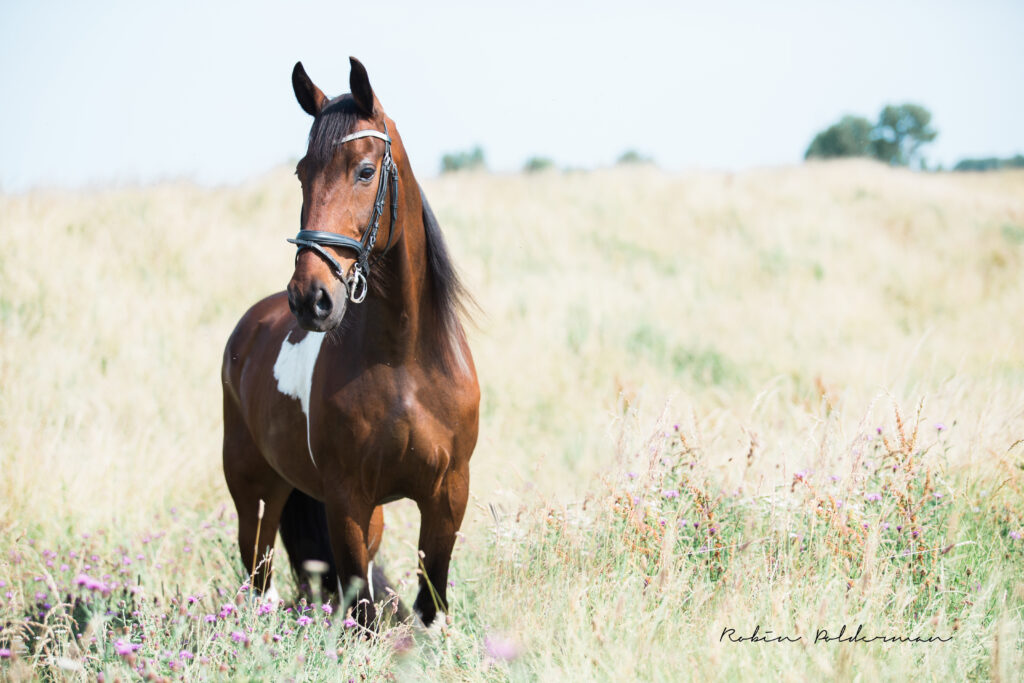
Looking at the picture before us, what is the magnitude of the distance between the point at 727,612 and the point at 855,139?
170 feet

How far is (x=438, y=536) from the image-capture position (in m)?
3.08

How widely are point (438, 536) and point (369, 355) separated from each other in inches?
33.1

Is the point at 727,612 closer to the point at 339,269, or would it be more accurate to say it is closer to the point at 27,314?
the point at 339,269

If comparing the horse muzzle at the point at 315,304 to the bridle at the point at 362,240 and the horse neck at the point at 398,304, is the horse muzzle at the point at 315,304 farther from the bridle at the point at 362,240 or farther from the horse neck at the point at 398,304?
the horse neck at the point at 398,304

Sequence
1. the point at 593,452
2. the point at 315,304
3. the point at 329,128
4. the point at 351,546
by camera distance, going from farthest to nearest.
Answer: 1. the point at 593,452
2. the point at 351,546
3. the point at 329,128
4. the point at 315,304

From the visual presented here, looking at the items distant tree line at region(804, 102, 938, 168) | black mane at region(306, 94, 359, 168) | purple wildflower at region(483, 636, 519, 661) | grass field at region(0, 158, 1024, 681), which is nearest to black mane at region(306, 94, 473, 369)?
black mane at region(306, 94, 359, 168)

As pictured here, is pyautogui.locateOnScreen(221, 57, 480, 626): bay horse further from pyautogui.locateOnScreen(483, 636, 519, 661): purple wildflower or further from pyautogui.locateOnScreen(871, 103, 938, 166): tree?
pyautogui.locateOnScreen(871, 103, 938, 166): tree

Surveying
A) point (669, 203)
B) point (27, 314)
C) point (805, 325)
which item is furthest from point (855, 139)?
point (27, 314)

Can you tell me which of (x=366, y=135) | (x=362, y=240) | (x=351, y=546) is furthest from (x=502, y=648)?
(x=366, y=135)

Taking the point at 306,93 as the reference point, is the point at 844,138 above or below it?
above

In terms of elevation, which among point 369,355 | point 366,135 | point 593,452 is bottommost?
point 593,452

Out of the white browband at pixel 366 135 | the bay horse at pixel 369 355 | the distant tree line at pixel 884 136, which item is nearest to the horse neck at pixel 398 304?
the bay horse at pixel 369 355

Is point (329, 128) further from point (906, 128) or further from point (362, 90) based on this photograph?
point (906, 128)

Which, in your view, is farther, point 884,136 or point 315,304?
point 884,136
